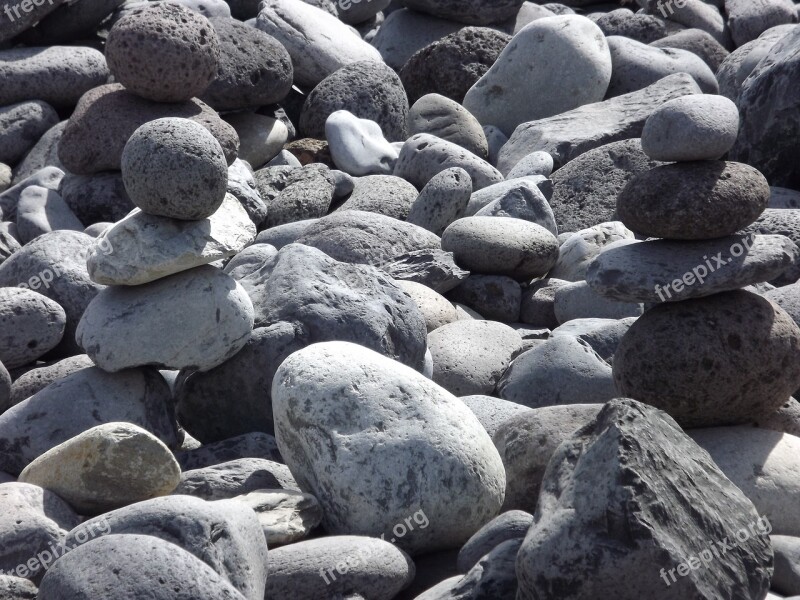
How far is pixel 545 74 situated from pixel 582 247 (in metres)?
3.57

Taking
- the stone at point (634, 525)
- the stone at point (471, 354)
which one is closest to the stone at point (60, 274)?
the stone at point (471, 354)

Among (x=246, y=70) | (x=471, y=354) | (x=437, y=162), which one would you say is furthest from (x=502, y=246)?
(x=246, y=70)

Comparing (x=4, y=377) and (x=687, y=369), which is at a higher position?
(x=687, y=369)

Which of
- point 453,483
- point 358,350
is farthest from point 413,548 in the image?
point 358,350

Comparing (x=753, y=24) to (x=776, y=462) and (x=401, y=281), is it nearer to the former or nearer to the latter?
(x=401, y=281)

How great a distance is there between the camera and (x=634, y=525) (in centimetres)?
317

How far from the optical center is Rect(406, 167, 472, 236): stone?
8.37 m

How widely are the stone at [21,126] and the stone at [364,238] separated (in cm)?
381

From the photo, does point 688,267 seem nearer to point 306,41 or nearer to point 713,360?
point 713,360

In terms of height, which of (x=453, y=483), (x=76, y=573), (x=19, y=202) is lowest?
(x=19, y=202)

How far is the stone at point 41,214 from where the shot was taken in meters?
8.25

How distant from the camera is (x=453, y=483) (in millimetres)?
4180

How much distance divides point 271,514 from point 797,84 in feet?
20.5

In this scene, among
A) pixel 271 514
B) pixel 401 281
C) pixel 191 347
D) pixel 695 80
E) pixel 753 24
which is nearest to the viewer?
pixel 271 514
